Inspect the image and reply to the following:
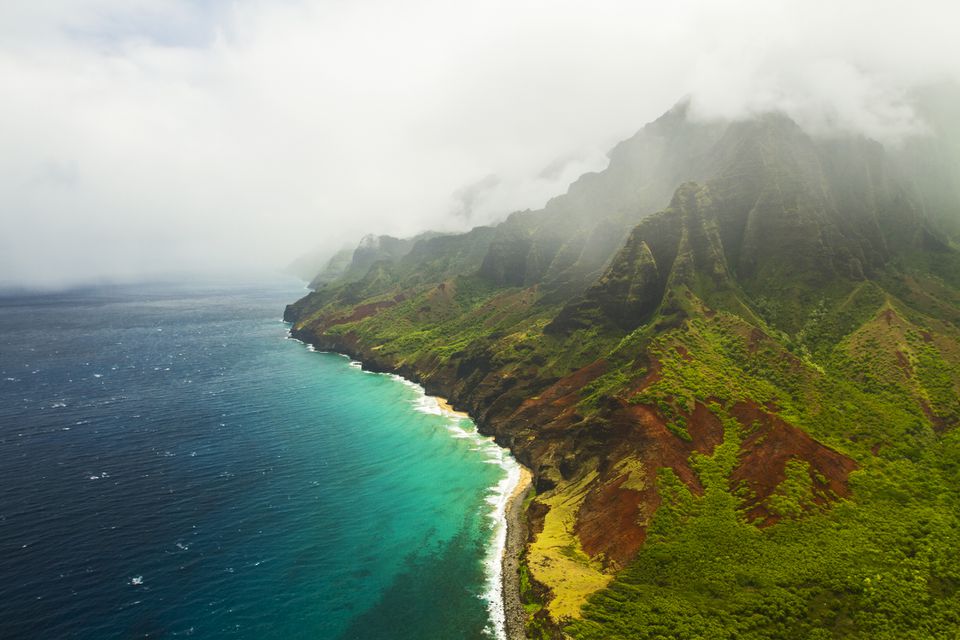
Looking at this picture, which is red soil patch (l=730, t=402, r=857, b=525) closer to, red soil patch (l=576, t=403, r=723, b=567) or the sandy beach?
red soil patch (l=576, t=403, r=723, b=567)

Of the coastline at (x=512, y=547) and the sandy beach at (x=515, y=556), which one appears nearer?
the sandy beach at (x=515, y=556)

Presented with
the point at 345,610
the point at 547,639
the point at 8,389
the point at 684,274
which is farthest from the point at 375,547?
the point at 8,389

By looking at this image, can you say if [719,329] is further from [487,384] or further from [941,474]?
[487,384]

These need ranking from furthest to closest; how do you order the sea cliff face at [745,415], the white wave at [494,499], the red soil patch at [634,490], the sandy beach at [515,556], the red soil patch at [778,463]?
1. the red soil patch at [778,463]
2. the red soil patch at [634,490]
3. the white wave at [494,499]
4. the sandy beach at [515,556]
5. the sea cliff face at [745,415]

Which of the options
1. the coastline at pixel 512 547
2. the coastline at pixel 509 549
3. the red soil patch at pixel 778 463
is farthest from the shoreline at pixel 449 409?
the red soil patch at pixel 778 463

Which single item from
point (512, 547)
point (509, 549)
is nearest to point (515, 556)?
point (509, 549)

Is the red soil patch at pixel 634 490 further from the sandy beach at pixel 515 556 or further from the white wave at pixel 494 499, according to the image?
the white wave at pixel 494 499

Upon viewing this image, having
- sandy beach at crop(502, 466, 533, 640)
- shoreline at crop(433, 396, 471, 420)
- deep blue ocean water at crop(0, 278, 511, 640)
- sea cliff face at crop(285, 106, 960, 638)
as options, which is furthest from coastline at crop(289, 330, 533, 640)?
shoreline at crop(433, 396, 471, 420)
